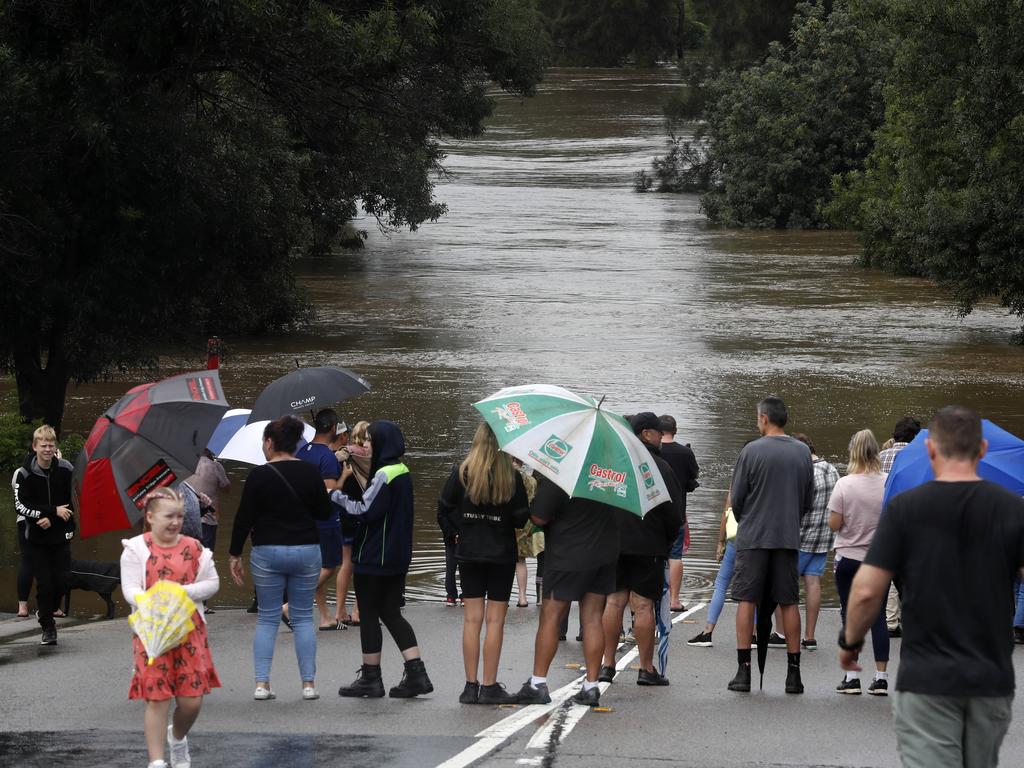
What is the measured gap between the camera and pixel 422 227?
56469mm

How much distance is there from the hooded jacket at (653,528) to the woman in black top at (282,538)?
169cm

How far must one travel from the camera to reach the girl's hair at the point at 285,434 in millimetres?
8297

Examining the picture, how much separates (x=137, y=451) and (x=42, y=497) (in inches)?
40.1

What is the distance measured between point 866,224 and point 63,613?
3043 cm

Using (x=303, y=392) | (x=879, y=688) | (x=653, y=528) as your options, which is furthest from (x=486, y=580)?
(x=303, y=392)

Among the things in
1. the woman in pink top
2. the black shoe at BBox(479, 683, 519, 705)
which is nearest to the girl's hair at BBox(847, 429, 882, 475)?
the woman in pink top

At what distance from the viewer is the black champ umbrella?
36.8 feet

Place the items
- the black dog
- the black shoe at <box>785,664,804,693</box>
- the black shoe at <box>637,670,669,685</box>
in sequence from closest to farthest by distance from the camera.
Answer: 1. the black shoe at <box>785,664,804,693</box>
2. the black shoe at <box>637,670,669,685</box>
3. the black dog

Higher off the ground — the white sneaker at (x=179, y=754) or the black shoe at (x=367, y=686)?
the white sneaker at (x=179, y=754)

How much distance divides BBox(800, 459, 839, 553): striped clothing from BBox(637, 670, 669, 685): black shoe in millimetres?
1663

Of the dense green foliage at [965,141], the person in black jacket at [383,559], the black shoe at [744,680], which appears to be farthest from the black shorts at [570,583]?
the dense green foliage at [965,141]

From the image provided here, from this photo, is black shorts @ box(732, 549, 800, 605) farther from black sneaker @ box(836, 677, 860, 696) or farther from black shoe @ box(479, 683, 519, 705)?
black shoe @ box(479, 683, 519, 705)

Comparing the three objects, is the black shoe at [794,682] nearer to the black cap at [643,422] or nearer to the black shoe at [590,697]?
the black shoe at [590,697]

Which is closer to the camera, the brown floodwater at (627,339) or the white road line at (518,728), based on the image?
the white road line at (518,728)
